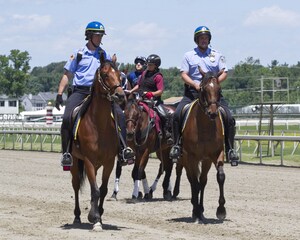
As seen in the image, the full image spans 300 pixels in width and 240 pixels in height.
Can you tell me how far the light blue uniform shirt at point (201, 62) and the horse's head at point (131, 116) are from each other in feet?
8.20

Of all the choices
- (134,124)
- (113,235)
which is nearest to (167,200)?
(134,124)

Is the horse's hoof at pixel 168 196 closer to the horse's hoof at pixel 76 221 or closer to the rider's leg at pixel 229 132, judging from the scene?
the rider's leg at pixel 229 132

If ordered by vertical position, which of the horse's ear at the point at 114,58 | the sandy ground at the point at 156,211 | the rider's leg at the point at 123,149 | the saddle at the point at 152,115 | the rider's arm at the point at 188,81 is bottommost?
the sandy ground at the point at 156,211

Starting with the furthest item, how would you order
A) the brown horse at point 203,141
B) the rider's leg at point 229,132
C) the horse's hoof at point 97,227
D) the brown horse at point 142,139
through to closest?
the brown horse at point 142,139 → the rider's leg at point 229,132 → the brown horse at point 203,141 → the horse's hoof at point 97,227

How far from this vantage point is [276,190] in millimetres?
17891

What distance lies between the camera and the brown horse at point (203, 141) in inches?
505

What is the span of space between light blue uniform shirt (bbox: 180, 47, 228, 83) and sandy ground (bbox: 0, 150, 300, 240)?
7.54ft

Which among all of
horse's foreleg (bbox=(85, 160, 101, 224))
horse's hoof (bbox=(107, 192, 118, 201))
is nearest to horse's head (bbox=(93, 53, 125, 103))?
horse's foreleg (bbox=(85, 160, 101, 224))

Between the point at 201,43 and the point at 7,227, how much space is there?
4.17 m

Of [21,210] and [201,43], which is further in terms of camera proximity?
[21,210]

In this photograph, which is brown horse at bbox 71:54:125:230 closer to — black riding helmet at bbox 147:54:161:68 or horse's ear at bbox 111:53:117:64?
horse's ear at bbox 111:53:117:64

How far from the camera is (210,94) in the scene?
41.8 feet

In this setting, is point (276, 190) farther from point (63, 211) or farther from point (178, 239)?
point (178, 239)

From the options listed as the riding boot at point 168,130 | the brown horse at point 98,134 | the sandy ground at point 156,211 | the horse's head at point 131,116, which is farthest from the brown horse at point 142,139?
the brown horse at point 98,134
